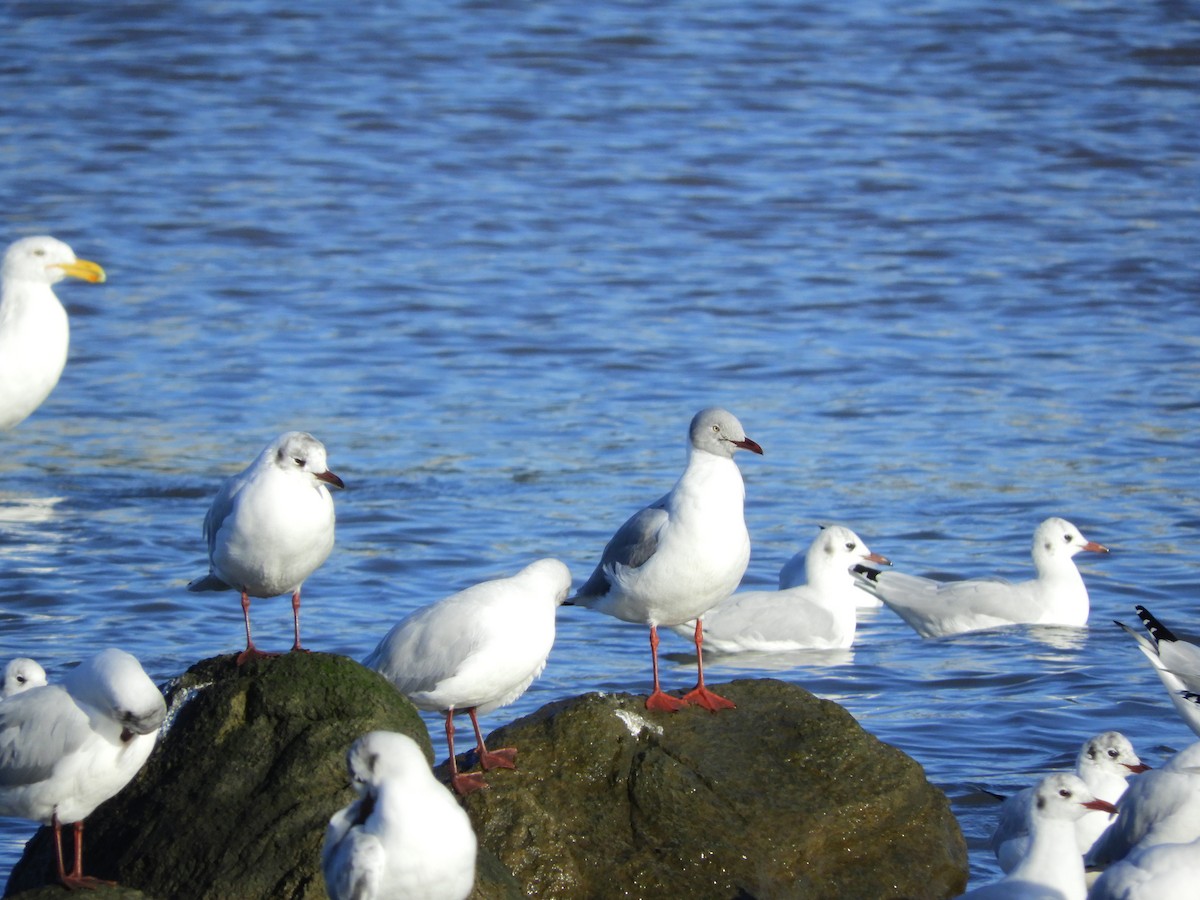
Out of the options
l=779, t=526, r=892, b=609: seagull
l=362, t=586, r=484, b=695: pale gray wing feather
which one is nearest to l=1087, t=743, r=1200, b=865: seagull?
l=362, t=586, r=484, b=695: pale gray wing feather

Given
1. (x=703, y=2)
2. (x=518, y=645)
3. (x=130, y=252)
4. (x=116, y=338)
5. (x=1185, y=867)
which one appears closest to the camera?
(x=1185, y=867)

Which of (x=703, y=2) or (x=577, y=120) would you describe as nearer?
(x=577, y=120)

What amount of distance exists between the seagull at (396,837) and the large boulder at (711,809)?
134cm

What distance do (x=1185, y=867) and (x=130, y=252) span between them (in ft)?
48.9

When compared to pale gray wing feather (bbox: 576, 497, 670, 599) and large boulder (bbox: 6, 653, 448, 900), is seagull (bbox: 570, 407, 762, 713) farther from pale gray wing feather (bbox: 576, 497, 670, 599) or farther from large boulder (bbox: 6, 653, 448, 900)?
large boulder (bbox: 6, 653, 448, 900)

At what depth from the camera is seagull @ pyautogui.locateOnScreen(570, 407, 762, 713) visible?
6.70 metres

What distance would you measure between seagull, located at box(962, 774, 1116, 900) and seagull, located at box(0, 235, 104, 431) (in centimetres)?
679

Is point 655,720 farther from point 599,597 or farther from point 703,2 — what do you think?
point 703,2

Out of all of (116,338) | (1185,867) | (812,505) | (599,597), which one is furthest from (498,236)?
(1185,867)

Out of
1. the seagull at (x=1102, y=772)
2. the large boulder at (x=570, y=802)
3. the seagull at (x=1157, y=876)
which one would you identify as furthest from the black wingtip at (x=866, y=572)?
the seagull at (x=1157, y=876)

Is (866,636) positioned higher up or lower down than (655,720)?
lower down

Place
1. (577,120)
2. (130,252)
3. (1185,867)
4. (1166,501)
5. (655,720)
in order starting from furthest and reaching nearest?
(577,120) → (130,252) → (1166,501) → (655,720) → (1185,867)

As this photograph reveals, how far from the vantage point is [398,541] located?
37.0ft

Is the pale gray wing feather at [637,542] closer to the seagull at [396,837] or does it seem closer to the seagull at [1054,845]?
the seagull at [1054,845]
